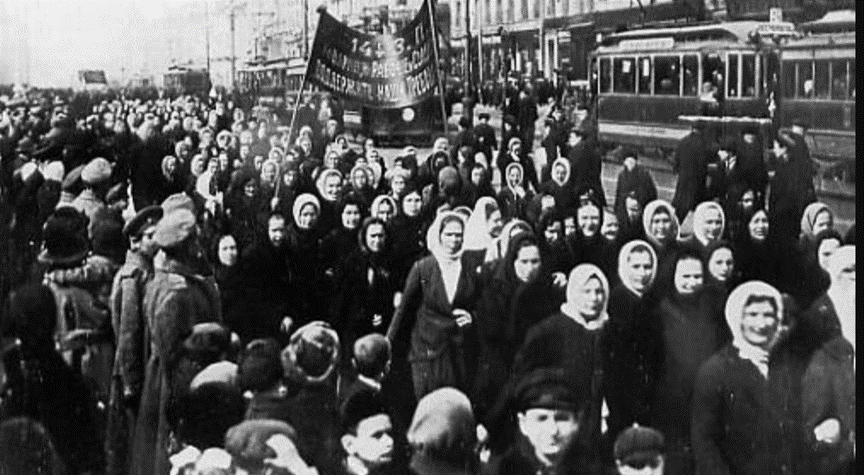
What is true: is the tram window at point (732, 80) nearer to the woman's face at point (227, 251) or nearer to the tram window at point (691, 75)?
the tram window at point (691, 75)

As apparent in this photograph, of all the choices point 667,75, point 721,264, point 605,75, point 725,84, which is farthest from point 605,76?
point 721,264

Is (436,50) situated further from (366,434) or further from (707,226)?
(366,434)

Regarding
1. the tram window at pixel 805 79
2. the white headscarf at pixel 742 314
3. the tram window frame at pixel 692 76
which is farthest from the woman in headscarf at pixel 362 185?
the tram window at pixel 805 79

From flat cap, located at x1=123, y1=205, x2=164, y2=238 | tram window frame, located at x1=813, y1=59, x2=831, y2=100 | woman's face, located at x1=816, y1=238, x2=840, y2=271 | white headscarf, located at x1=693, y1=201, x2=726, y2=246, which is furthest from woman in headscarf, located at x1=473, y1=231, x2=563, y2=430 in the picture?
flat cap, located at x1=123, y1=205, x2=164, y2=238

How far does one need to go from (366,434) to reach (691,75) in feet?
3.42

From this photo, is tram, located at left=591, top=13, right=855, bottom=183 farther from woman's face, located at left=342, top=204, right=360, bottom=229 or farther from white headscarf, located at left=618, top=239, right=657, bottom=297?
woman's face, located at left=342, top=204, right=360, bottom=229

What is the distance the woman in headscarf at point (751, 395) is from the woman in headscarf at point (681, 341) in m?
0.03

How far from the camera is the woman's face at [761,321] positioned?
108 inches

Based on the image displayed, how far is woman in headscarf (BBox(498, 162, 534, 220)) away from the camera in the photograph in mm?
2912

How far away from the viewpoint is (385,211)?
2.99 meters

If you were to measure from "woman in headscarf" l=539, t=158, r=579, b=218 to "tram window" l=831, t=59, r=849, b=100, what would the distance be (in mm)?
577

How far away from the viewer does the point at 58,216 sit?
122 inches

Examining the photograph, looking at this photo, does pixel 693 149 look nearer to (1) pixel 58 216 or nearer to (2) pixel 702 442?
(2) pixel 702 442

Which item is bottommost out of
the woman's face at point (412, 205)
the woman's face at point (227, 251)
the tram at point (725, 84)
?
the woman's face at point (227, 251)
